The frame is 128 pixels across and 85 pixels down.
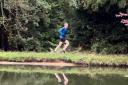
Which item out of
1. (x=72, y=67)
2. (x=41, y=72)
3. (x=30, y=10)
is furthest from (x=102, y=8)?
(x=41, y=72)

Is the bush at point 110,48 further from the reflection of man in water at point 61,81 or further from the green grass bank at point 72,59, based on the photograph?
the reflection of man in water at point 61,81

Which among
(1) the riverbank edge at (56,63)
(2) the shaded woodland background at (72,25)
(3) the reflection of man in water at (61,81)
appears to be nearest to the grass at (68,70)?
(1) the riverbank edge at (56,63)

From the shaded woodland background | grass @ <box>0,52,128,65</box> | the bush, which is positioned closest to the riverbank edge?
grass @ <box>0,52,128,65</box>

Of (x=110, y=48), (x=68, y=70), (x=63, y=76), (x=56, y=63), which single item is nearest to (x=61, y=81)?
(x=63, y=76)

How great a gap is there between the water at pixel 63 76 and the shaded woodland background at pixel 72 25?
7547 millimetres

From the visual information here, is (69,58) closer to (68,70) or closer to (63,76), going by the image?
(68,70)

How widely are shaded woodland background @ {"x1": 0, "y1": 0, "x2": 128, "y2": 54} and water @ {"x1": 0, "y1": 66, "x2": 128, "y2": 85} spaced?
24.8 ft

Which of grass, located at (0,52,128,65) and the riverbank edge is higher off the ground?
grass, located at (0,52,128,65)

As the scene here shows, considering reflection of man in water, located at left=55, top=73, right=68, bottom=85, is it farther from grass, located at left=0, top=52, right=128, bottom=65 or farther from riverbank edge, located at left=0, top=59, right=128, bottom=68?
grass, located at left=0, top=52, right=128, bottom=65

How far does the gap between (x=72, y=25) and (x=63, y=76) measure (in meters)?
13.8

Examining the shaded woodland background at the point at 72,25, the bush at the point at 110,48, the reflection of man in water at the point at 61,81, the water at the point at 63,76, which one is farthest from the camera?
the shaded woodland background at the point at 72,25

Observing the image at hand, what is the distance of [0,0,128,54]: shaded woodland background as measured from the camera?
29.1m

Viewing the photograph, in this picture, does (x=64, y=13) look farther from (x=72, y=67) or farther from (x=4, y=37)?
(x=72, y=67)

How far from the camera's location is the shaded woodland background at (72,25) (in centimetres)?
2911
